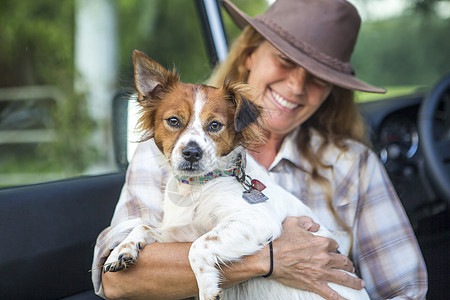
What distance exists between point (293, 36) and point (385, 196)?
807 mm

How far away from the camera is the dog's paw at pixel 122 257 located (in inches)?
66.7

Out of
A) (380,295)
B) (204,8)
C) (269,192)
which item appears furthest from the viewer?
(204,8)

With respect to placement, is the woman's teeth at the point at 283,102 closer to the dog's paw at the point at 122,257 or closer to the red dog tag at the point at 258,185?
the red dog tag at the point at 258,185

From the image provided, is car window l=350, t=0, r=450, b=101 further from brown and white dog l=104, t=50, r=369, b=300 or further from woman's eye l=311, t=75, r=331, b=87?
brown and white dog l=104, t=50, r=369, b=300

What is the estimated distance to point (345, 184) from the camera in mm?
2314

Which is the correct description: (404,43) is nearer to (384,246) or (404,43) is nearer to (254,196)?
(384,246)

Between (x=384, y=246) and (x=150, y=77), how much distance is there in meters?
1.22

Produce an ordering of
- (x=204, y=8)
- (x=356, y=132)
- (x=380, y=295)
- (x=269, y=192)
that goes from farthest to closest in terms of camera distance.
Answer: (x=204, y=8) → (x=356, y=132) → (x=380, y=295) → (x=269, y=192)


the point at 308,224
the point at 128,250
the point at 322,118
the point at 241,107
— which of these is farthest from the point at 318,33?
the point at 128,250

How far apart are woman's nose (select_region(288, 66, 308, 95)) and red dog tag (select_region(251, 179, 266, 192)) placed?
574 mm

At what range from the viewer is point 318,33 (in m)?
2.30

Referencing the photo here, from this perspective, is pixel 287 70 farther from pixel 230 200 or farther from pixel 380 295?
pixel 380 295

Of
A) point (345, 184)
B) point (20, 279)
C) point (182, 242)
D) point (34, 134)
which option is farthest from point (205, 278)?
point (34, 134)

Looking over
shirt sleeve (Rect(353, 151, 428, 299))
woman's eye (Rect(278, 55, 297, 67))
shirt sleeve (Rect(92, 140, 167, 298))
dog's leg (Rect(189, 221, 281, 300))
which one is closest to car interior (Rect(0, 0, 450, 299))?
shirt sleeve (Rect(92, 140, 167, 298))
